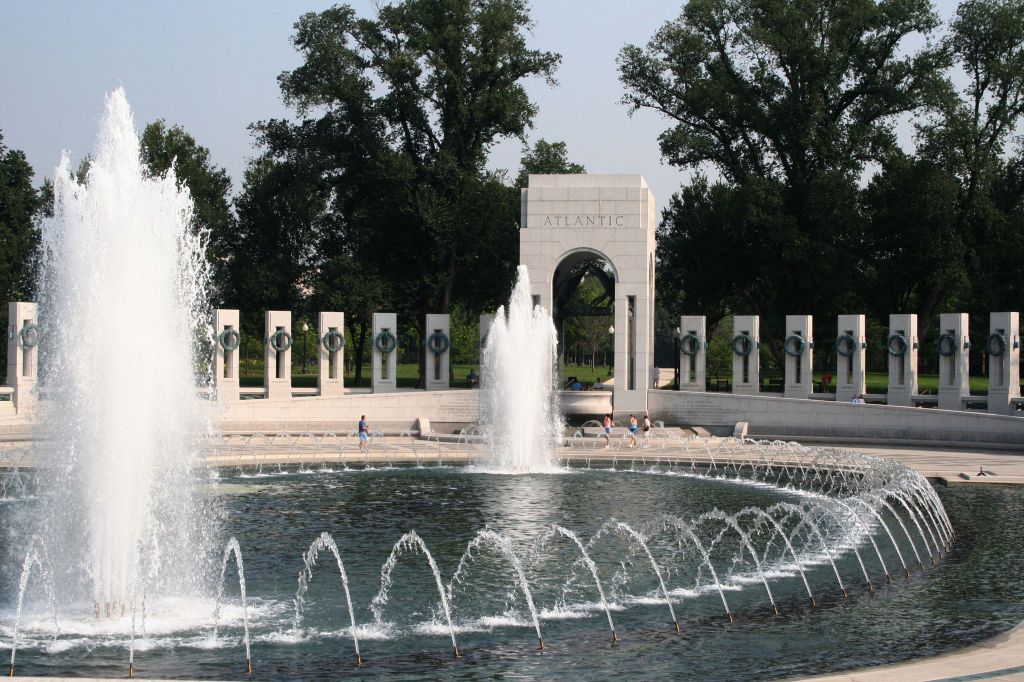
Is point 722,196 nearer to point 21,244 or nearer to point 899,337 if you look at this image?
point 899,337

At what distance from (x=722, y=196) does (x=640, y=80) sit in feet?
24.6

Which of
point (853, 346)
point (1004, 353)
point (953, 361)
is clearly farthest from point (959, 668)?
point (853, 346)

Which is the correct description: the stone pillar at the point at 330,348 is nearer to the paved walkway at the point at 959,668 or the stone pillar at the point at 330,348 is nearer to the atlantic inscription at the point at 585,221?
the atlantic inscription at the point at 585,221

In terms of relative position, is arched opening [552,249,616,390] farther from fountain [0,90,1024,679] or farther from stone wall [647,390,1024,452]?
fountain [0,90,1024,679]

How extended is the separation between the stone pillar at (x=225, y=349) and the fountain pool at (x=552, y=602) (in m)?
15.8

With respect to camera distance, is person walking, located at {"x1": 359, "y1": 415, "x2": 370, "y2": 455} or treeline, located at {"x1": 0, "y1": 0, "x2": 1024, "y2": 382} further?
treeline, located at {"x1": 0, "y1": 0, "x2": 1024, "y2": 382}

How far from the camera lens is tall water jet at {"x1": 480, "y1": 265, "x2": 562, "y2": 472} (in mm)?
28500

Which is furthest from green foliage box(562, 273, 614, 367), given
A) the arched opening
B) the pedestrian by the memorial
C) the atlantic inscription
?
the pedestrian by the memorial

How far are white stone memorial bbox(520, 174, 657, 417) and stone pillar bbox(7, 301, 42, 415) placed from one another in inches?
630

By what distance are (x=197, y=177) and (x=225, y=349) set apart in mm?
18297

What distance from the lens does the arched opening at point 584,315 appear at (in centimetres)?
4188

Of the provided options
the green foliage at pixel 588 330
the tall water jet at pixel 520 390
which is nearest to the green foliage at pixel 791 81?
the tall water jet at pixel 520 390

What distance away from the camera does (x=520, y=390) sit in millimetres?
29484

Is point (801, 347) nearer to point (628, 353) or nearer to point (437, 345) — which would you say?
point (628, 353)
